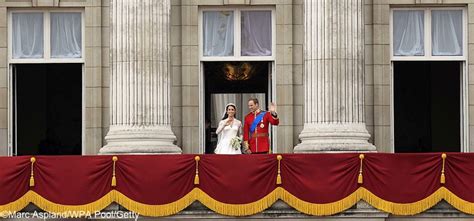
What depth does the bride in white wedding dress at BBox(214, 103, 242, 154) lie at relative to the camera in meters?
35.2

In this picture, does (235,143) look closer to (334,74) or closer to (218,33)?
(334,74)

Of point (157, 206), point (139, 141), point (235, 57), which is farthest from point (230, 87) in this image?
point (157, 206)

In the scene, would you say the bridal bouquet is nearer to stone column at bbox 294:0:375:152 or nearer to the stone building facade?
stone column at bbox 294:0:375:152

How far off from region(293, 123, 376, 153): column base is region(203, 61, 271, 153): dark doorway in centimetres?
305

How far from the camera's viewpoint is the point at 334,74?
35.6 metres

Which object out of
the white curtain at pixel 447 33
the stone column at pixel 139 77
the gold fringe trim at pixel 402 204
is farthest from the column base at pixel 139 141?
the white curtain at pixel 447 33

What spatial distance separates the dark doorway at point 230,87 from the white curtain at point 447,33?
4877mm

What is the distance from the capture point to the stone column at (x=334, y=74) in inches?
1398

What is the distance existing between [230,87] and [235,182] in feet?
18.9

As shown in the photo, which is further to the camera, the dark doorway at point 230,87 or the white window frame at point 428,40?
the dark doorway at point 230,87

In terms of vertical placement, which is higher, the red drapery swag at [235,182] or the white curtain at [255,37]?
the white curtain at [255,37]

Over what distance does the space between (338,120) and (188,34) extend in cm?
533

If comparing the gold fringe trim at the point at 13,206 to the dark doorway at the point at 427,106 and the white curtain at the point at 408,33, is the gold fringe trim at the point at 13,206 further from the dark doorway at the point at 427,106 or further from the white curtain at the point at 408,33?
the white curtain at the point at 408,33

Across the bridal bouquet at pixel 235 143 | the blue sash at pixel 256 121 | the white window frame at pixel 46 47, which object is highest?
the white window frame at pixel 46 47
